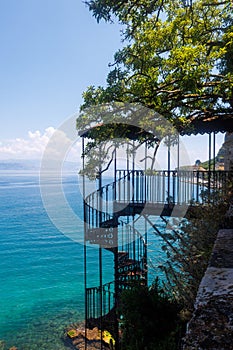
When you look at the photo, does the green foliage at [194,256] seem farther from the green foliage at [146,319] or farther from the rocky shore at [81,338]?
the rocky shore at [81,338]

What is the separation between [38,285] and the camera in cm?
1552

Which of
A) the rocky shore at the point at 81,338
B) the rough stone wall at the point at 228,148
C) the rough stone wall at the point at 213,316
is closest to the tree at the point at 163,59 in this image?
the rough stone wall at the point at 228,148

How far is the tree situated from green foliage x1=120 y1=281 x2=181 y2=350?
353 cm

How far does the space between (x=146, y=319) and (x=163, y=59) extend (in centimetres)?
456

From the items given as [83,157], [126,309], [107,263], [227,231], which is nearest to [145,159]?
[83,157]

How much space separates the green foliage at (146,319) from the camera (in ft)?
8.44

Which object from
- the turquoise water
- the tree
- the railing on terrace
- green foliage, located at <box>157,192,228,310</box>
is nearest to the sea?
the turquoise water

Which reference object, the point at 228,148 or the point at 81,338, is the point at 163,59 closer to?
the point at 228,148

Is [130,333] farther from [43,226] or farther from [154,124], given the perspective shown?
[43,226]

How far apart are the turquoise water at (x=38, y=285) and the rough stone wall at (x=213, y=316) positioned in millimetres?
10548

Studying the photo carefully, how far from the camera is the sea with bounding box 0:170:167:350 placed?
10.8 meters

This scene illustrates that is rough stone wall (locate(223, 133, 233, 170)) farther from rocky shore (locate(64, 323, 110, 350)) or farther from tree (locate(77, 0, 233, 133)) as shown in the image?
rocky shore (locate(64, 323, 110, 350))

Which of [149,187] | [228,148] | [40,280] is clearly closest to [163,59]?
[149,187]

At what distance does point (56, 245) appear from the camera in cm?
2295
